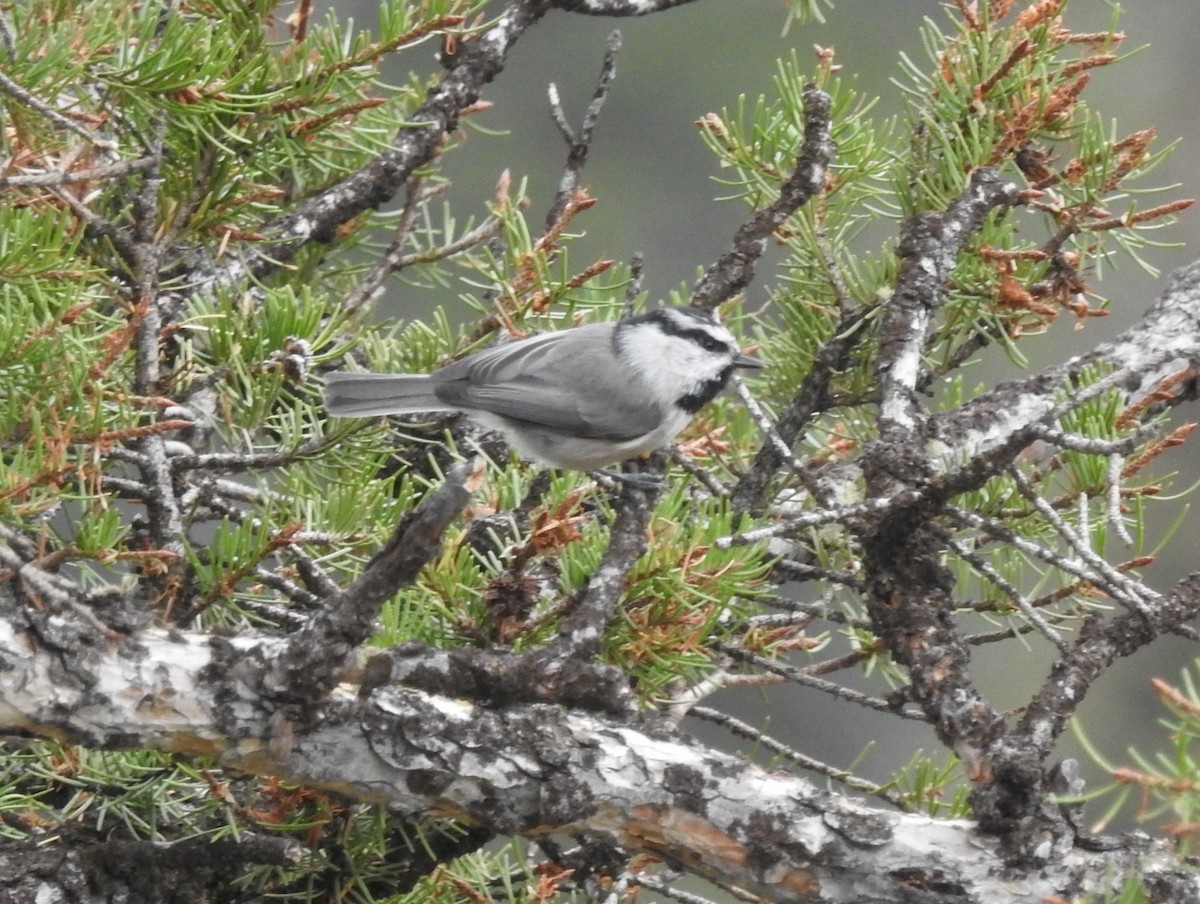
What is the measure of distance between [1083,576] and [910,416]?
1.06ft

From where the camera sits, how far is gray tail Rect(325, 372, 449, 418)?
1744 mm

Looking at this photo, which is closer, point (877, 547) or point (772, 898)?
point (772, 898)

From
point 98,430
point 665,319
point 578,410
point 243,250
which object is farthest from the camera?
point 578,410

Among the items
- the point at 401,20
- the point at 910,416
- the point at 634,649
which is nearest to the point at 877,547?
the point at 910,416

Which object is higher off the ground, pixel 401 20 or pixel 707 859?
pixel 401 20

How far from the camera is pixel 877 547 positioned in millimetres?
1461

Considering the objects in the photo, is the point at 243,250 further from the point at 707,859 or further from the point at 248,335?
the point at 707,859

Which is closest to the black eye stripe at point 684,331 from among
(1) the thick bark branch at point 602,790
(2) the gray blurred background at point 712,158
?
(1) the thick bark branch at point 602,790

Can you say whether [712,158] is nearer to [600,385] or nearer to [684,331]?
[600,385]

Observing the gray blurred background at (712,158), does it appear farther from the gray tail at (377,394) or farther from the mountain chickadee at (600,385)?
the gray tail at (377,394)

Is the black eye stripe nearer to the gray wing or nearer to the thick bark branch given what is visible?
the gray wing

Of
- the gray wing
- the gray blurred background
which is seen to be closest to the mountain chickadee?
the gray wing

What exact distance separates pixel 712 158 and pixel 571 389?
8.19m

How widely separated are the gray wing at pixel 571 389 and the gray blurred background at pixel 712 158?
20.0 ft
